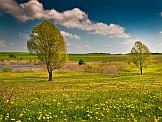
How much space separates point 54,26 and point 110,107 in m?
41.2

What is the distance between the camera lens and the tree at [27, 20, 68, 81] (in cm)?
5441

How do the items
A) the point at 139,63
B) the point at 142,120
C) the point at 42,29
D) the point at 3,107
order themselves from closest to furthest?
the point at 142,120
the point at 3,107
the point at 42,29
the point at 139,63

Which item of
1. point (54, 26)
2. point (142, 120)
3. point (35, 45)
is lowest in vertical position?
point (142, 120)

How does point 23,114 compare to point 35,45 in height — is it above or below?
below

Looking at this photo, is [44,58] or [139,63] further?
[139,63]

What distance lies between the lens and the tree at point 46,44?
5441 centimetres

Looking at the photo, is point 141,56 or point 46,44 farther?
point 141,56

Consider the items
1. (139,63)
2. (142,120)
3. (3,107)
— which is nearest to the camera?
(142,120)

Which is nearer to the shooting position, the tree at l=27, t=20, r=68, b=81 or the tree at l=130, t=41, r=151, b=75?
the tree at l=27, t=20, r=68, b=81

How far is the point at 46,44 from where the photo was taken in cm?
5456

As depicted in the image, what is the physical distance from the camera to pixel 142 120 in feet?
45.4

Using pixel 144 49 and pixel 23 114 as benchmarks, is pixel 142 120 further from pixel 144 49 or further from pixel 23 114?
pixel 144 49

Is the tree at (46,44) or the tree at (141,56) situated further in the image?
the tree at (141,56)

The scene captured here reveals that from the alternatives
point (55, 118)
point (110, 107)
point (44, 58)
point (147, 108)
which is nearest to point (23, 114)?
point (55, 118)
